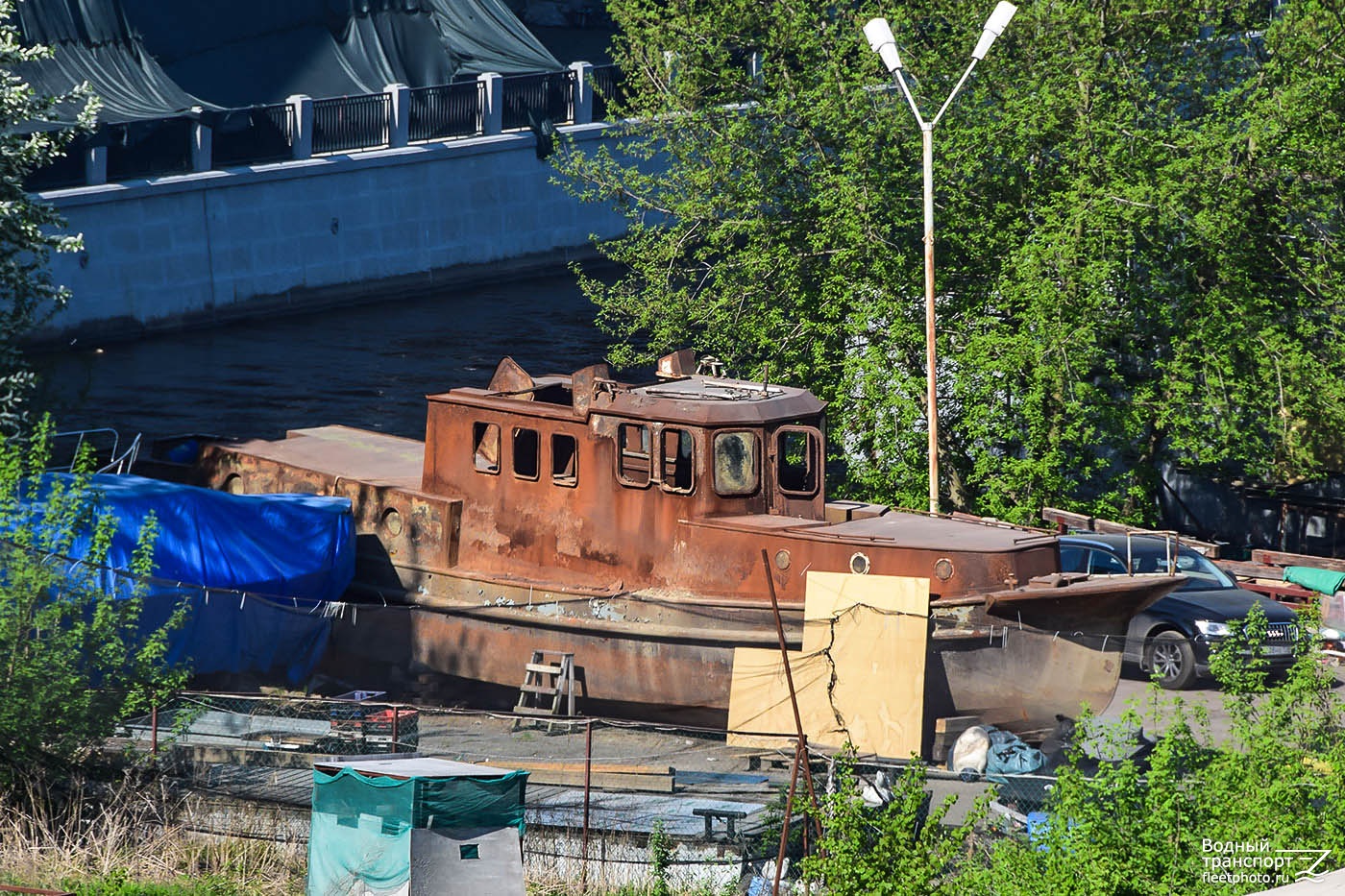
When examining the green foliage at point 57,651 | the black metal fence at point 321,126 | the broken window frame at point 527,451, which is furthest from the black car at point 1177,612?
the black metal fence at point 321,126

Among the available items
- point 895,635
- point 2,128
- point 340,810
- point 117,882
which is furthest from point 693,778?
point 2,128

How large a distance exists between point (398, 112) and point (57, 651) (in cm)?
3245

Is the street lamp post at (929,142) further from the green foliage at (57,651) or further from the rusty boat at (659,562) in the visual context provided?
the green foliage at (57,651)

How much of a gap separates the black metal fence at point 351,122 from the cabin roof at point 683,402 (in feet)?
84.1

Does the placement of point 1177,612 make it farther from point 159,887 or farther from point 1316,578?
point 159,887

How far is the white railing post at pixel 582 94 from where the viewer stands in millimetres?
49531

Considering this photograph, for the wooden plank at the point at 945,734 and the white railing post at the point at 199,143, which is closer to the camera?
the wooden plank at the point at 945,734

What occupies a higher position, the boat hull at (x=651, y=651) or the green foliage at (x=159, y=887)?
the boat hull at (x=651, y=651)

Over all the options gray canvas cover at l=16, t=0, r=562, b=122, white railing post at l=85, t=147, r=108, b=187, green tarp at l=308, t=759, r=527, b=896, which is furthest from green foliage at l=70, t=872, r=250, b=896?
gray canvas cover at l=16, t=0, r=562, b=122

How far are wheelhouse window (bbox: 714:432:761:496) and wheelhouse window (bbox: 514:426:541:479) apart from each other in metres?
2.44

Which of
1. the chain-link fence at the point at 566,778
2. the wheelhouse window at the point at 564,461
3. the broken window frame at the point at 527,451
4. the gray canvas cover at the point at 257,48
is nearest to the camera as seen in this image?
the chain-link fence at the point at 566,778

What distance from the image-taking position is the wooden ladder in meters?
19.1

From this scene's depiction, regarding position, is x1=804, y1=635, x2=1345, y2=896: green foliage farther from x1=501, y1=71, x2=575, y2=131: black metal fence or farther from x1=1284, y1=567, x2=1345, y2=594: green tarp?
x1=501, y1=71, x2=575, y2=131: black metal fence

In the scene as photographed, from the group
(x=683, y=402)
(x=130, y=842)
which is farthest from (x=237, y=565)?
(x=130, y=842)
